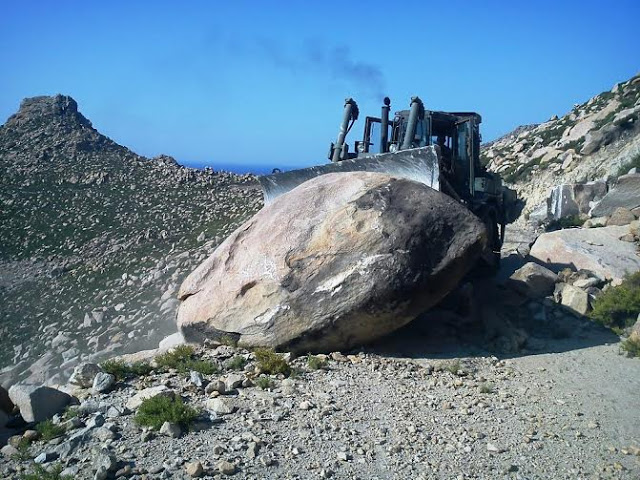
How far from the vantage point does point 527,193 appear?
24.7m

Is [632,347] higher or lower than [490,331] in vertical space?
lower

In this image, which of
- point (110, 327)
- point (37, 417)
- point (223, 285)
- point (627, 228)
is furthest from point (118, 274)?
point (627, 228)

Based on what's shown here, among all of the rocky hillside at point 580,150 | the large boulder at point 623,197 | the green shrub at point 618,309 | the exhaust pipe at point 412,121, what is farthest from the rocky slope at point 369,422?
the rocky hillside at point 580,150

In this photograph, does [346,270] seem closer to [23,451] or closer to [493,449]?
[493,449]

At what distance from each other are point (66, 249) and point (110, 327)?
197 inches

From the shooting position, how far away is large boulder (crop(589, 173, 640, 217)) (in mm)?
13984

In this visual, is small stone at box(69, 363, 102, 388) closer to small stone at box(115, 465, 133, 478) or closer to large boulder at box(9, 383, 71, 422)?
large boulder at box(9, 383, 71, 422)

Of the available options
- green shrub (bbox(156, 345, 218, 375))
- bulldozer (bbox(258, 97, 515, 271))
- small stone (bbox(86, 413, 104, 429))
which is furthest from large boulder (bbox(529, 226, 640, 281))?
small stone (bbox(86, 413, 104, 429))

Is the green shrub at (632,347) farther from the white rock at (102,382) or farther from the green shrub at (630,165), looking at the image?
the green shrub at (630,165)

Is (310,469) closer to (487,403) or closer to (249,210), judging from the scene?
(487,403)

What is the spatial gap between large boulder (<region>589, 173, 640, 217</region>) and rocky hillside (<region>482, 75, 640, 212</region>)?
496cm

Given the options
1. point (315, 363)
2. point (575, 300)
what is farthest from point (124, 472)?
point (575, 300)

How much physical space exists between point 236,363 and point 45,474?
90.8 inches

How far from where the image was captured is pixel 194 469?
4258 millimetres
